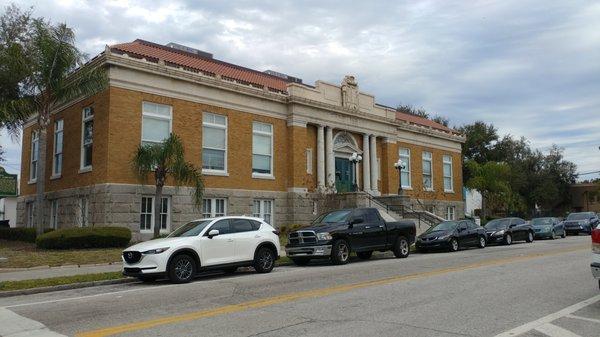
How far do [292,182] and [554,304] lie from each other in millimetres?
22658

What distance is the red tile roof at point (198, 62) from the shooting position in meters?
27.7

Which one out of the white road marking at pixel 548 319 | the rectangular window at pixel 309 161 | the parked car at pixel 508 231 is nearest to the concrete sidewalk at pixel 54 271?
the white road marking at pixel 548 319

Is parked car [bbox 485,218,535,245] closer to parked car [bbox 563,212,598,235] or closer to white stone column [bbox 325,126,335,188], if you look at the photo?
parked car [bbox 563,212,598,235]

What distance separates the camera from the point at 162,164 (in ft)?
76.8

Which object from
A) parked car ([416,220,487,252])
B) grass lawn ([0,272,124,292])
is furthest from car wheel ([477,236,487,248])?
grass lawn ([0,272,124,292])

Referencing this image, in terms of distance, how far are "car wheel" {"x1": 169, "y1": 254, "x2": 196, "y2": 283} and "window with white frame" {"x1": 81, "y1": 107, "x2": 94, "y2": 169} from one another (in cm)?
1480

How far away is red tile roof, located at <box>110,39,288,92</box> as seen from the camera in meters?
27.7

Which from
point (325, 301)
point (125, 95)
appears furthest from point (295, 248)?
point (125, 95)

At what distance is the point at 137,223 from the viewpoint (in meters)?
24.4

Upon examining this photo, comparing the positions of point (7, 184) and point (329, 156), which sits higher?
point (329, 156)

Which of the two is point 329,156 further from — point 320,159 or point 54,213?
point 54,213

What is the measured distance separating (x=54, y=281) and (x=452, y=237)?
619 inches

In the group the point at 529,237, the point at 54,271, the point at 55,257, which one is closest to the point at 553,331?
the point at 54,271

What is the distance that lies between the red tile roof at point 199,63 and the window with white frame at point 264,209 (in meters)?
6.61
